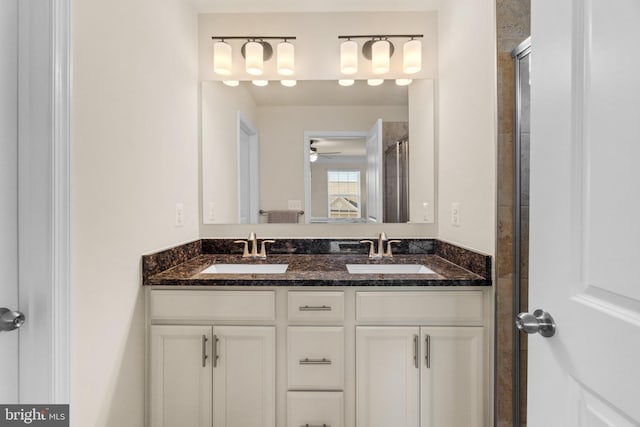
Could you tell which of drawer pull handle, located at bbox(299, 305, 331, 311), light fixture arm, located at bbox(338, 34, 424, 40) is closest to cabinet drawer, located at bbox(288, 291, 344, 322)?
drawer pull handle, located at bbox(299, 305, 331, 311)

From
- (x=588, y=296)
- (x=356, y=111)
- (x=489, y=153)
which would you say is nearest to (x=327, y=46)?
(x=356, y=111)

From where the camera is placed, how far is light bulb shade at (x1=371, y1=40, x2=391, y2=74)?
81.6 inches

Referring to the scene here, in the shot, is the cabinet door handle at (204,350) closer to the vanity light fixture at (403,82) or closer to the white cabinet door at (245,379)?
the white cabinet door at (245,379)

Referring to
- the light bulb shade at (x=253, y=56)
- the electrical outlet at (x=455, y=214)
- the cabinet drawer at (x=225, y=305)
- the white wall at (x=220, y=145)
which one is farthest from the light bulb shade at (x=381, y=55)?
the cabinet drawer at (x=225, y=305)

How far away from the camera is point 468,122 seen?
5.48 ft

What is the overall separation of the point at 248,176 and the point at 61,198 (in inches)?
46.6

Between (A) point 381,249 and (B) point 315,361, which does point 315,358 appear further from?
(A) point 381,249

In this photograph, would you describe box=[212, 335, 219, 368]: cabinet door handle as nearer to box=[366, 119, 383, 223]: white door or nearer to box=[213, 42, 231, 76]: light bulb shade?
box=[366, 119, 383, 223]: white door

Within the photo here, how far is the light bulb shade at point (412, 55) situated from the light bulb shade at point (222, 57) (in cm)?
107

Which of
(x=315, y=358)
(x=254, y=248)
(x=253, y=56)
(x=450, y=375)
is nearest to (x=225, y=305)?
(x=315, y=358)

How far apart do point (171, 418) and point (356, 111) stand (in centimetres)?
188

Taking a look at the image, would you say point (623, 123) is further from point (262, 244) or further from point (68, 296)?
point (262, 244)

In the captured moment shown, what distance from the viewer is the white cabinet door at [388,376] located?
1519 millimetres

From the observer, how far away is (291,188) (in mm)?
2162
